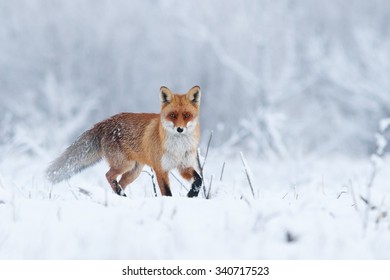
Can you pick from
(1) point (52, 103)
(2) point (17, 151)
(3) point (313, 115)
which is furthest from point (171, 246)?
(3) point (313, 115)

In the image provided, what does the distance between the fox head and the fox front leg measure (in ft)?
1.32

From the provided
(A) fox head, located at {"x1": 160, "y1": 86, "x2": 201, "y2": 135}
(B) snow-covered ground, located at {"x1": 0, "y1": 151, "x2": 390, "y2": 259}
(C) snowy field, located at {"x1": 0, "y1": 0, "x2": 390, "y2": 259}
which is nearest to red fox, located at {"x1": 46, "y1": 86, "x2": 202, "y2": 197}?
(A) fox head, located at {"x1": 160, "y1": 86, "x2": 201, "y2": 135}

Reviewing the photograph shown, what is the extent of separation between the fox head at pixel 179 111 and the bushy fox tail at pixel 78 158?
1.28 metres

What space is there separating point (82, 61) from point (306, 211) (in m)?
34.1

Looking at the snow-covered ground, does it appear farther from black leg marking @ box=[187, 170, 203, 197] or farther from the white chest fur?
the white chest fur

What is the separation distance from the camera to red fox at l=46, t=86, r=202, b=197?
5270 millimetres

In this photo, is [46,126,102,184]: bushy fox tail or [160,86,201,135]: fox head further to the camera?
[46,126,102,184]: bushy fox tail

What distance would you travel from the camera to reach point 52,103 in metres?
26.5

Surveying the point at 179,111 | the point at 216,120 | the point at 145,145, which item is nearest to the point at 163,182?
the point at 145,145

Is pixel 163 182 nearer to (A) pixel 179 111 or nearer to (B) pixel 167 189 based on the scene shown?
(B) pixel 167 189

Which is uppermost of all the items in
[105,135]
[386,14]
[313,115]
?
[386,14]

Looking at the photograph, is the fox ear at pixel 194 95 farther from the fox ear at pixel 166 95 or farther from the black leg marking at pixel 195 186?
the black leg marking at pixel 195 186

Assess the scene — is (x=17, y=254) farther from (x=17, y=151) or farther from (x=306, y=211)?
(x=17, y=151)

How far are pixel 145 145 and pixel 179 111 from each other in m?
0.72
